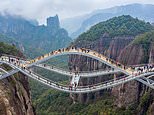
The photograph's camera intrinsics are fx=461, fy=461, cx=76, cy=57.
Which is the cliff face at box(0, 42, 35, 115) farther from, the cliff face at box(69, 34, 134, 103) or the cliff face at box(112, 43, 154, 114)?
the cliff face at box(69, 34, 134, 103)

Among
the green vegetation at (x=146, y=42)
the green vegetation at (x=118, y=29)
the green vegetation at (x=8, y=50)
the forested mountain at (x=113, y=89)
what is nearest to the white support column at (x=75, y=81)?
the forested mountain at (x=113, y=89)

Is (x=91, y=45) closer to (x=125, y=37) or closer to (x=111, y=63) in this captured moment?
(x=125, y=37)

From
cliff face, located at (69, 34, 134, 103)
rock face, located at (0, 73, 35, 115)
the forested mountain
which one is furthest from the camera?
cliff face, located at (69, 34, 134, 103)

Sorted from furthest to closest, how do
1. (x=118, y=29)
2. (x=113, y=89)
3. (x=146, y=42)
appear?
(x=118, y=29) < (x=113, y=89) < (x=146, y=42)

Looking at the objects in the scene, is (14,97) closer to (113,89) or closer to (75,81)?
(75,81)

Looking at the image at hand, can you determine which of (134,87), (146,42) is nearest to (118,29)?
(146,42)

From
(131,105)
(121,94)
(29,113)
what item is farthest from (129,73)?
(121,94)

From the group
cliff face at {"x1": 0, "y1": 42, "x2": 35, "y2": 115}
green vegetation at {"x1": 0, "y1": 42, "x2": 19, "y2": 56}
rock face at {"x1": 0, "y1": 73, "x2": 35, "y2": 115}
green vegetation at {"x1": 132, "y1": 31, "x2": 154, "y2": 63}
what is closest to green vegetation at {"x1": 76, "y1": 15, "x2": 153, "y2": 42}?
green vegetation at {"x1": 132, "y1": 31, "x2": 154, "y2": 63}
